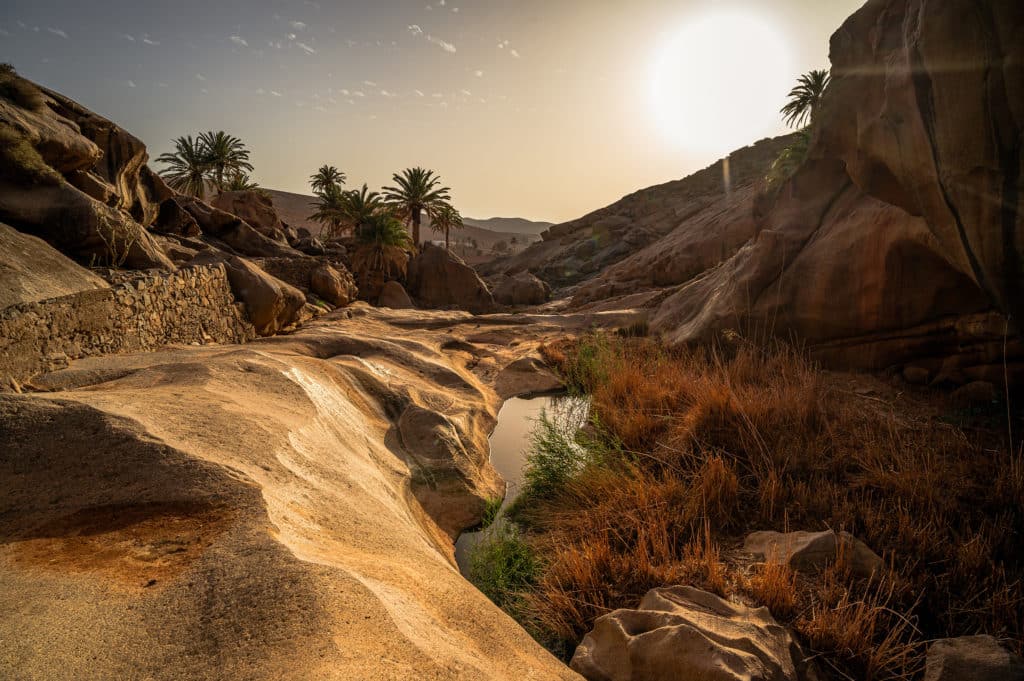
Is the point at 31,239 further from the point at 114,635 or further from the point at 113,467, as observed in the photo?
the point at 114,635

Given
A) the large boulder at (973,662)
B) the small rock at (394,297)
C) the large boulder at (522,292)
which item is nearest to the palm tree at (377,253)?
the small rock at (394,297)

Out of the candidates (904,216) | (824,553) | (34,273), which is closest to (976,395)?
(904,216)

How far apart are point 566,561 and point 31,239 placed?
28.9 ft

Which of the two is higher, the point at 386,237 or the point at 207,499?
the point at 386,237

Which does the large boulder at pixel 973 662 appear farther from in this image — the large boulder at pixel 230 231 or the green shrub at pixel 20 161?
→ the large boulder at pixel 230 231

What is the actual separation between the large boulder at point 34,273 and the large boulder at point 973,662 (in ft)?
28.8

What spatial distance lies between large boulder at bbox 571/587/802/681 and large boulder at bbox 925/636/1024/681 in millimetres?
710

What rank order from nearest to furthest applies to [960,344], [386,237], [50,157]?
1. [960,344]
2. [50,157]
3. [386,237]

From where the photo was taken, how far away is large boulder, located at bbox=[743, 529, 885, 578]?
3.63 metres

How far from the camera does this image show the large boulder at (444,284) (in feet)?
88.2

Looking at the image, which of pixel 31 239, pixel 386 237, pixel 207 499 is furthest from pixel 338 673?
pixel 386 237

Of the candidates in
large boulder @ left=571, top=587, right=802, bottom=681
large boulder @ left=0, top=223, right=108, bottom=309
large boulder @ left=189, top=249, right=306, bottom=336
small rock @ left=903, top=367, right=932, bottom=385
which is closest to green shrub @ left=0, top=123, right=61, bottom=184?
large boulder @ left=0, top=223, right=108, bottom=309

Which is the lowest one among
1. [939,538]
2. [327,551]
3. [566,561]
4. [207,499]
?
[566,561]

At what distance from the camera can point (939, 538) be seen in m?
3.93
